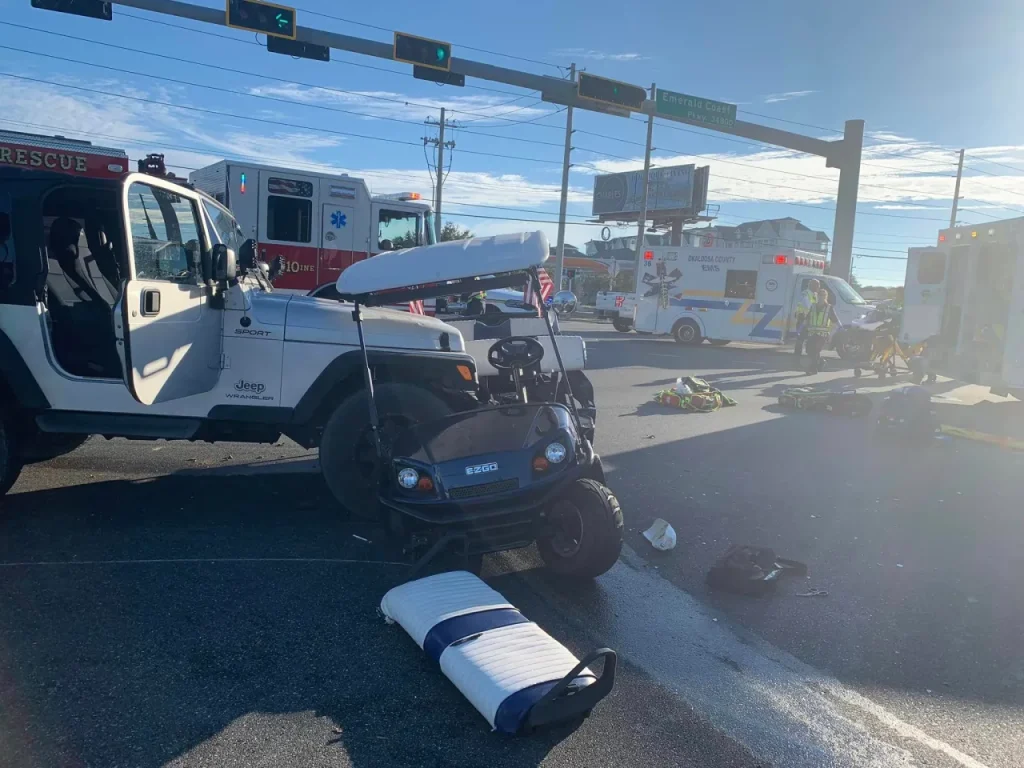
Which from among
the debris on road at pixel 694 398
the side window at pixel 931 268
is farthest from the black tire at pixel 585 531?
the side window at pixel 931 268

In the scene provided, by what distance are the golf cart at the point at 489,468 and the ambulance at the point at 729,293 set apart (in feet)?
57.9

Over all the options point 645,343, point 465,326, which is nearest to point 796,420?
point 465,326

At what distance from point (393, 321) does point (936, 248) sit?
12.6 metres

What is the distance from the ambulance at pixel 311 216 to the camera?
12977 mm

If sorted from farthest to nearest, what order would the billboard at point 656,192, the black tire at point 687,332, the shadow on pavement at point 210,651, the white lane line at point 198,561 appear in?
the billboard at point 656,192, the black tire at point 687,332, the white lane line at point 198,561, the shadow on pavement at point 210,651

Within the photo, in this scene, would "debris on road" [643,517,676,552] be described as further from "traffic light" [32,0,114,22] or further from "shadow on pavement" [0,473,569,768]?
"traffic light" [32,0,114,22]

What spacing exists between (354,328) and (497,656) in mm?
2954

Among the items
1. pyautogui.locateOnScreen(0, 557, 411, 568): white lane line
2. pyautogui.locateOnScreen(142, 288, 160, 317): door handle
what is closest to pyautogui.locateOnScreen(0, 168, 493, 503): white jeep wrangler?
pyautogui.locateOnScreen(142, 288, 160, 317): door handle

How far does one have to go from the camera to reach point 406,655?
3.72 metres

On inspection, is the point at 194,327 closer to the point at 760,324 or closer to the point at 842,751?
the point at 842,751

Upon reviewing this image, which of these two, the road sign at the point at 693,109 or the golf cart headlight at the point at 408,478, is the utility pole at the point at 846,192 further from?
the golf cart headlight at the point at 408,478

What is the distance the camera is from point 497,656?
132 inches

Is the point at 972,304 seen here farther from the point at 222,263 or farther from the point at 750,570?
the point at 222,263

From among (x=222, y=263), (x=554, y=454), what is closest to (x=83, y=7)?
(x=222, y=263)
